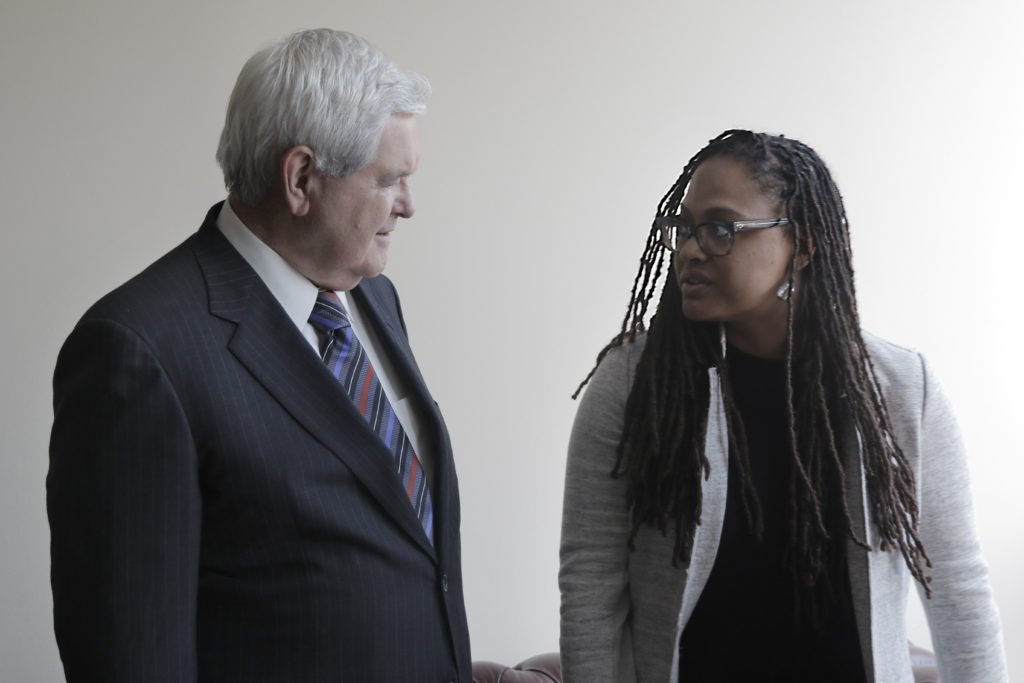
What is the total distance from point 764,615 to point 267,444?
0.74m


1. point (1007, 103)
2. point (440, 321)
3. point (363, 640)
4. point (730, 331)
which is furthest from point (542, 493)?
point (1007, 103)

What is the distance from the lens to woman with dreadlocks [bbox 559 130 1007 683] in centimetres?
139

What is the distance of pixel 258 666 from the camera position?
1.18m

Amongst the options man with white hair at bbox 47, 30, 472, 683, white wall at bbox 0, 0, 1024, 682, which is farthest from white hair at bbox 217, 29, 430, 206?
white wall at bbox 0, 0, 1024, 682


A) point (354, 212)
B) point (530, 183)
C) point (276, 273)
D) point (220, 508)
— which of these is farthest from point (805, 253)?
point (530, 183)

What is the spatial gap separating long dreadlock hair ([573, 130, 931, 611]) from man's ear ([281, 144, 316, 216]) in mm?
575

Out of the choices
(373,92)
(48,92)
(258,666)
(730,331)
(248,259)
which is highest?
(48,92)

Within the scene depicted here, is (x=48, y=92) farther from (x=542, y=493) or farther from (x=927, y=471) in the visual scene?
(x=927, y=471)

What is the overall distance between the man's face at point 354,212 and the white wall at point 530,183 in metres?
1.37

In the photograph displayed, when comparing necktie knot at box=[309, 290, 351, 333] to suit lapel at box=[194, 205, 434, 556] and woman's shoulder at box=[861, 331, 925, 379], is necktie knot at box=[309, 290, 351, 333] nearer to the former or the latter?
suit lapel at box=[194, 205, 434, 556]

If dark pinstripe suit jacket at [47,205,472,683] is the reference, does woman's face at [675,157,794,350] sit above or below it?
above

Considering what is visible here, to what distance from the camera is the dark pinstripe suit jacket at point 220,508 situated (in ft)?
3.49

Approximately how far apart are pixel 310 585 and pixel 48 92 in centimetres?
182

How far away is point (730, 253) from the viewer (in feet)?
4.58
